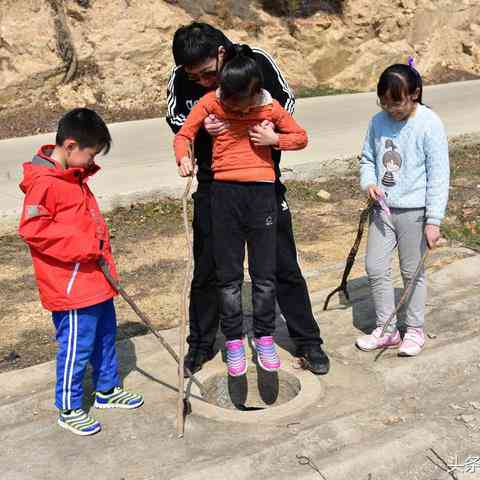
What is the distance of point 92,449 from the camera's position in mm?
3613

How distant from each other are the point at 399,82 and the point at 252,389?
75.0 inches

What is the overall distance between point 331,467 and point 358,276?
2.66m

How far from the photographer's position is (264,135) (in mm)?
3648

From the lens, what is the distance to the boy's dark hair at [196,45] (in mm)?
3594

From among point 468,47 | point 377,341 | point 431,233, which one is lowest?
point 468,47

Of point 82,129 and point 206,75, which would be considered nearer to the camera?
point 82,129

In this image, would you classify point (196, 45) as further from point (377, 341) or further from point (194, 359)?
point (377, 341)

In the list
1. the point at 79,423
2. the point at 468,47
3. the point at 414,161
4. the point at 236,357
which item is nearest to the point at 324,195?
the point at 414,161

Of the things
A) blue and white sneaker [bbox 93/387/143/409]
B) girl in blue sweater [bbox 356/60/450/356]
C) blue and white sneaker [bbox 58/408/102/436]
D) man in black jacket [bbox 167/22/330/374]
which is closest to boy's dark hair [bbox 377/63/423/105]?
girl in blue sweater [bbox 356/60/450/356]

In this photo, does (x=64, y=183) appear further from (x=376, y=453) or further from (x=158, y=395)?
(x=376, y=453)

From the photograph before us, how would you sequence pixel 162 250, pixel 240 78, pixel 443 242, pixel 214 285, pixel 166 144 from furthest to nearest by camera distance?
pixel 166 144, pixel 162 250, pixel 443 242, pixel 214 285, pixel 240 78

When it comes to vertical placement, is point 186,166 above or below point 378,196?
above

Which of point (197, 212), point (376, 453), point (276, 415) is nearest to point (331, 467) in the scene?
point (376, 453)

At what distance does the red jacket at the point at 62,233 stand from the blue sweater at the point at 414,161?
1.58 metres
